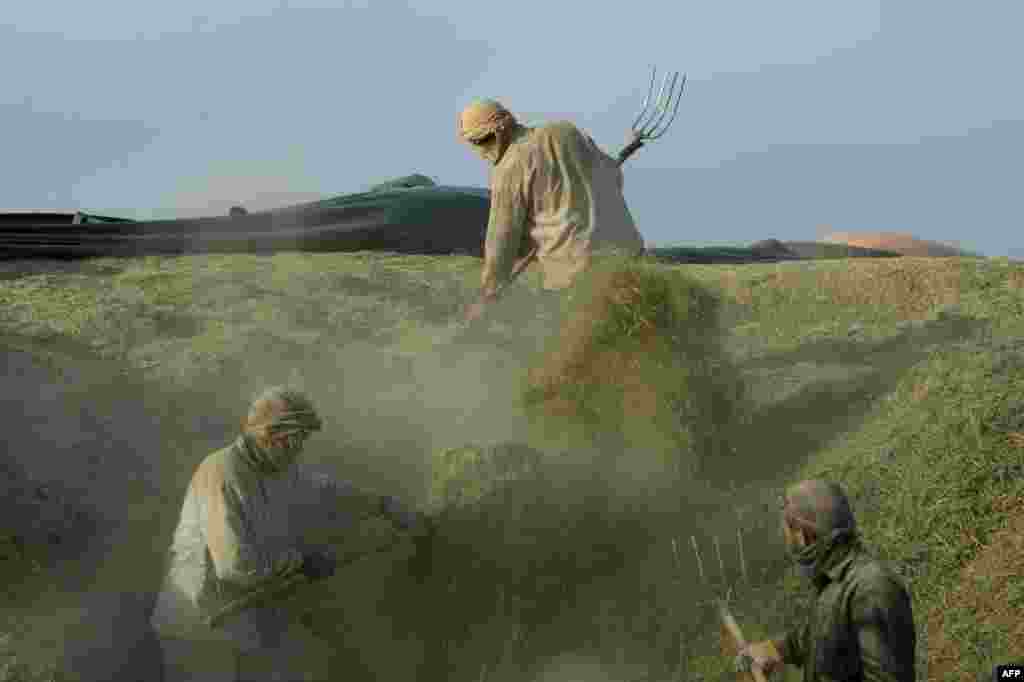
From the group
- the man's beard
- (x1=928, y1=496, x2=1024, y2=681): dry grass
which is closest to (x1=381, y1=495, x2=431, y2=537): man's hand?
the man's beard

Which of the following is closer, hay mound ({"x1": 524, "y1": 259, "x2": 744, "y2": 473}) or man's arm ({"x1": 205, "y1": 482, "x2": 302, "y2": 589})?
man's arm ({"x1": 205, "y1": 482, "x2": 302, "y2": 589})

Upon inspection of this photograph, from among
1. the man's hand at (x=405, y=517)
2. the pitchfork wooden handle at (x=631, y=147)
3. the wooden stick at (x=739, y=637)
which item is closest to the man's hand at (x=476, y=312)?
the pitchfork wooden handle at (x=631, y=147)

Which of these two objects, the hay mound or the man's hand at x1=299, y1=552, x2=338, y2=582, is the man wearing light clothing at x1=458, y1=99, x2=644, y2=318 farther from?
the man's hand at x1=299, y1=552, x2=338, y2=582

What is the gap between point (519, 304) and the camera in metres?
8.66

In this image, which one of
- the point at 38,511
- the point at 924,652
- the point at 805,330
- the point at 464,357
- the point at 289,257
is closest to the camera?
the point at 924,652

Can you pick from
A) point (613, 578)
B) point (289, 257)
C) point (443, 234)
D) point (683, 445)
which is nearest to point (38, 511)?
point (613, 578)

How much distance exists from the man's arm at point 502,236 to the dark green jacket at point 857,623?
4446mm

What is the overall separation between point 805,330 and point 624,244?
2.30m

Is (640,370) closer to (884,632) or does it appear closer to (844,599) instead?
(844,599)

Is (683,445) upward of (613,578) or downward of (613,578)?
upward

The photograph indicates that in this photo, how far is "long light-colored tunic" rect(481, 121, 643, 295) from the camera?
849cm

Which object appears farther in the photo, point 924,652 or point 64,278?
point 64,278

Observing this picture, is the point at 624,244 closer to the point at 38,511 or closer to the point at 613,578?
the point at 613,578

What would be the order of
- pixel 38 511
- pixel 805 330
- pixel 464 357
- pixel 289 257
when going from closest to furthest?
pixel 38 511 < pixel 464 357 < pixel 805 330 < pixel 289 257
